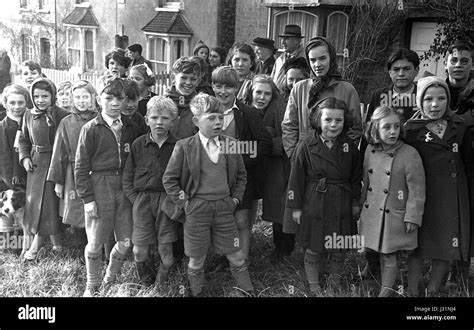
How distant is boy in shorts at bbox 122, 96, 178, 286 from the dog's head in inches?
40.1

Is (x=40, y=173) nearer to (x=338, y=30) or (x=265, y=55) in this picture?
(x=265, y=55)

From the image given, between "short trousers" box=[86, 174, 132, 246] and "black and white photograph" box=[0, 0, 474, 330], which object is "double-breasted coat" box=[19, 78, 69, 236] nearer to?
"black and white photograph" box=[0, 0, 474, 330]

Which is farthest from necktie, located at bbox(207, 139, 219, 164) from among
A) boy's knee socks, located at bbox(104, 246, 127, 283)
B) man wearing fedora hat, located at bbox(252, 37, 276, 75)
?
man wearing fedora hat, located at bbox(252, 37, 276, 75)

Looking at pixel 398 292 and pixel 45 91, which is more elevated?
pixel 45 91

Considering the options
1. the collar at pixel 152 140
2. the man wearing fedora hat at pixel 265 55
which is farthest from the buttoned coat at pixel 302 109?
the man wearing fedora hat at pixel 265 55

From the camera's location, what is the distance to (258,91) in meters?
3.33

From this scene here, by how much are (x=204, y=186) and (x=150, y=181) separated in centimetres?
33

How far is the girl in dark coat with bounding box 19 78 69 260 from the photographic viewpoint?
A: 3266mm

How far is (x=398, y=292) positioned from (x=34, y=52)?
8577mm

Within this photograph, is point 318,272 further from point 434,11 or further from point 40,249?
point 434,11

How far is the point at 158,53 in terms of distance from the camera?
493 inches

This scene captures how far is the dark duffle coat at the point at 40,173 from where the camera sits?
3293 mm

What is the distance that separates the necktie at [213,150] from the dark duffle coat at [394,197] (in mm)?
906
